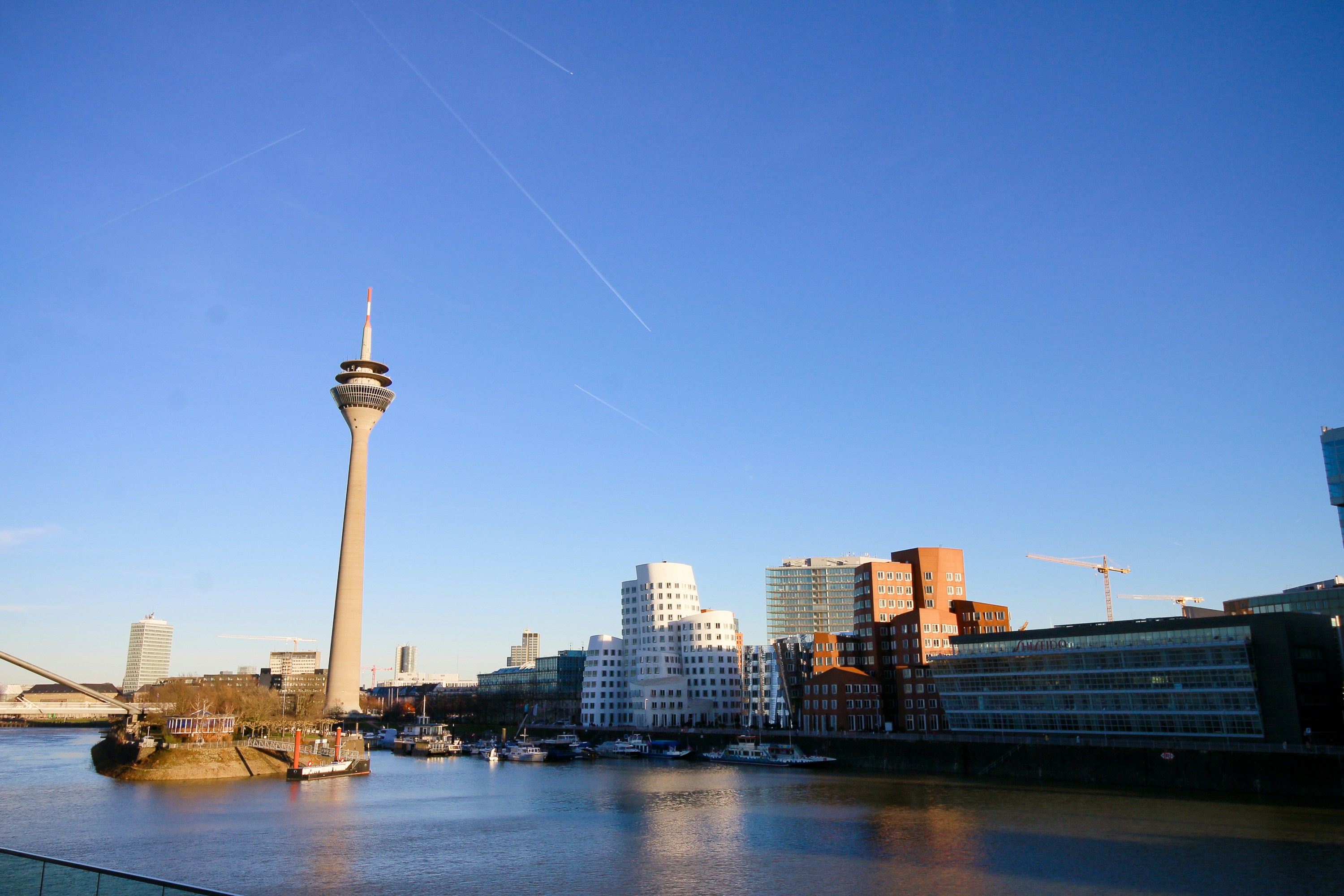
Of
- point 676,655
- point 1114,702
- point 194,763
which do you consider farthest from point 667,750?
point 1114,702

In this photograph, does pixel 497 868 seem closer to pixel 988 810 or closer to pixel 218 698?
pixel 988 810

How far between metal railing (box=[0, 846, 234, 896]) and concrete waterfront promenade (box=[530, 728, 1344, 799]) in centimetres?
7802

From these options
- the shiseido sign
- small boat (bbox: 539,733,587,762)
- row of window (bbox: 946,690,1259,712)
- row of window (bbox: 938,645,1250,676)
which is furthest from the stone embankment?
the shiseido sign

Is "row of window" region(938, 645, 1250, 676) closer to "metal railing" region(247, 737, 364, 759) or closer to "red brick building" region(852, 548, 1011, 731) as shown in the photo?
"red brick building" region(852, 548, 1011, 731)

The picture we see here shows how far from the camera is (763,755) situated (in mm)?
122688

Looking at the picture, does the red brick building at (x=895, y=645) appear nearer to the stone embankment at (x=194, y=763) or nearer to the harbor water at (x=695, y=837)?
the harbor water at (x=695, y=837)

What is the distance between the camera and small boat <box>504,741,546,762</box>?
13700 cm

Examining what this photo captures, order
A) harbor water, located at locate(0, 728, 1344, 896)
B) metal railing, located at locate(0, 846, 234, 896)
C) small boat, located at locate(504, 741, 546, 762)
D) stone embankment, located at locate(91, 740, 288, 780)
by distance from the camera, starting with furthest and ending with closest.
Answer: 1. small boat, located at locate(504, 741, 546, 762)
2. stone embankment, located at locate(91, 740, 288, 780)
3. harbor water, located at locate(0, 728, 1344, 896)
4. metal railing, located at locate(0, 846, 234, 896)

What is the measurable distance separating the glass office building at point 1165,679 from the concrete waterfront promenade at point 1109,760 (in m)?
1.81

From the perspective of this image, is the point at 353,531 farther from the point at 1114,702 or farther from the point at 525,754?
the point at 1114,702

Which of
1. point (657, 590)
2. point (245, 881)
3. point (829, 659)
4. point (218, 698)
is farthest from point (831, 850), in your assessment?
point (657, 590)

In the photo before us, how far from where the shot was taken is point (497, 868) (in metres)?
49.4

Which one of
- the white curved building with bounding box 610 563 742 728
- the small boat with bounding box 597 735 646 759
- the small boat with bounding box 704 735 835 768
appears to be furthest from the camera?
the white curved building with bounding box 610 563 742 728

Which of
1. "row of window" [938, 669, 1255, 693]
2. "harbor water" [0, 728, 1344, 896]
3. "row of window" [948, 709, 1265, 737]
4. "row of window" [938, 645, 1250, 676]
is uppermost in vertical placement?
"row of window" [938, 645, 1250, 676]
